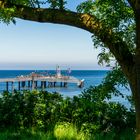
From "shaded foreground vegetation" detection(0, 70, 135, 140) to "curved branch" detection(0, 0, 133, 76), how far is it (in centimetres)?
324

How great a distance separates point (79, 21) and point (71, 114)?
4.37 meters

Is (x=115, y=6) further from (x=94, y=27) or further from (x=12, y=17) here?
(x=12, y=17)

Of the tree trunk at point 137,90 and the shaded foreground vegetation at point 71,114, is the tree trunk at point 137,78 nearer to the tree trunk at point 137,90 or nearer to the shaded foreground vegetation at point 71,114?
the tree trunk at point 137,90

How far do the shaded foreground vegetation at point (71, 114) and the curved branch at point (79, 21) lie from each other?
3.24m

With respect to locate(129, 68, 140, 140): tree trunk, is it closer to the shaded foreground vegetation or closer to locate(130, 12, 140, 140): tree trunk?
locate(130, 12, 140, 140): tree trunk

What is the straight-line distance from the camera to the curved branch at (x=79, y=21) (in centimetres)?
1019

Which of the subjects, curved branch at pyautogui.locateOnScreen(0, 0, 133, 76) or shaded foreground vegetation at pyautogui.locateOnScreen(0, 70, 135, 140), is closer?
curved branch at pyautogui.locateOnScreen(0, 0, 133, 76)

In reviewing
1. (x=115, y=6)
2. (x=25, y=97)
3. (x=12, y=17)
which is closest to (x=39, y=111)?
(x=25, y=97)

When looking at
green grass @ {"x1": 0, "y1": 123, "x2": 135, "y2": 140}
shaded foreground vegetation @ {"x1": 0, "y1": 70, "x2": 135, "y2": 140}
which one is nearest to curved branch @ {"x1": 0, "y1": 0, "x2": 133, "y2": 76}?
green grass @ {"x1": 0, "y1": 123, "x2": 135, "y2": 140}

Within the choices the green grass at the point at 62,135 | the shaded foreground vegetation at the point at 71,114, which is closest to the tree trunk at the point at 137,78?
the green grass at the point at 62,135

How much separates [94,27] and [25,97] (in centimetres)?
486

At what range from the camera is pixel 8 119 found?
14.1 meters

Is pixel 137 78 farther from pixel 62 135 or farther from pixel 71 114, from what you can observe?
pixel 71 114

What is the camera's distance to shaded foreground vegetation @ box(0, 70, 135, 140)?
13.4 m
